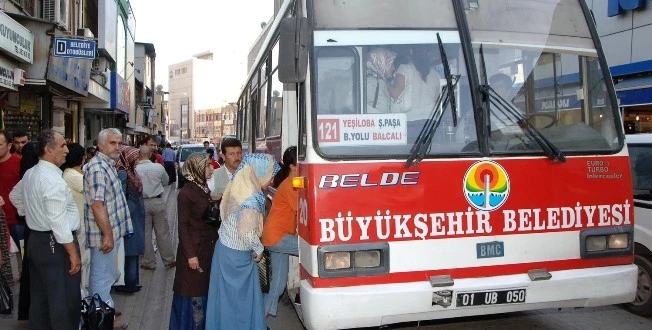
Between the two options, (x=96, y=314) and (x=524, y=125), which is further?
(x=96, y=314)

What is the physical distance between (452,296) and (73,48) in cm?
886

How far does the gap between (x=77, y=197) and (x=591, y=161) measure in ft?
14.7

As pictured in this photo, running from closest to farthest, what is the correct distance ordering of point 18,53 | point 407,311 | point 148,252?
point 407,311 < point 148,252 < point 18,53

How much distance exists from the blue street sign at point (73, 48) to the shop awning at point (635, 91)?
1216 cm

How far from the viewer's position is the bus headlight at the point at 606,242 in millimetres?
Result: 4273

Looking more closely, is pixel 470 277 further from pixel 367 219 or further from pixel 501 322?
pixel 501 322

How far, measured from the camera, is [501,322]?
575 cm

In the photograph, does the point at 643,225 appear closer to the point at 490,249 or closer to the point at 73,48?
the point at 490,249

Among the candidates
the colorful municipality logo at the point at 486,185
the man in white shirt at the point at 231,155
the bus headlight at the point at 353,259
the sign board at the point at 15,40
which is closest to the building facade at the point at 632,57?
the colorful municipality logo at the point at 486,185

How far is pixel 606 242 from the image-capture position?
14.2 ft

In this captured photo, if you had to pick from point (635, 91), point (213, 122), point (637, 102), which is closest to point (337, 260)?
point (637, 102)

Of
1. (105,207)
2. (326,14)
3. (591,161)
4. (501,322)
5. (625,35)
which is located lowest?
(501,322)

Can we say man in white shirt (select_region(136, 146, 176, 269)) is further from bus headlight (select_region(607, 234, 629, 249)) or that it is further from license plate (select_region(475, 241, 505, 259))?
bus headlight (select_region(607, 234, 629, 249))

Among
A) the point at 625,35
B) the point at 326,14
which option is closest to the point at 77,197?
the point at 326,14
